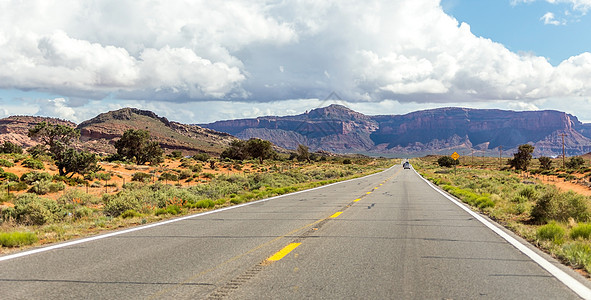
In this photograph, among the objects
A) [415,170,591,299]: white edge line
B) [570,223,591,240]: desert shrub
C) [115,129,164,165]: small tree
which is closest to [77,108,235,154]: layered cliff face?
[115,129,164,165]: small tree

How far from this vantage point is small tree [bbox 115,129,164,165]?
2276 inches

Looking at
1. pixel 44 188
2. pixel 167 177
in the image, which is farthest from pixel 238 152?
pixel 44 188

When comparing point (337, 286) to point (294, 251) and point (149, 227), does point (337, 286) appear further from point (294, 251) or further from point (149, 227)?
point (149, 227)

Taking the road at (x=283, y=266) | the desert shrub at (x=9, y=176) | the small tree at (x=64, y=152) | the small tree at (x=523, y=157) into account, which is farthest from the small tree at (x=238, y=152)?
the road at (x=283, y=266)

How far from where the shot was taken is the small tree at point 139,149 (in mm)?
57812

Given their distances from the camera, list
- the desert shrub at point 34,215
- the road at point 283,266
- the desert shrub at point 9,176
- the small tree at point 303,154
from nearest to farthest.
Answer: the road at point 283,266
the desert shrub at point 34,215
the desert shrub at point 9,176
the small tree at point 303,154

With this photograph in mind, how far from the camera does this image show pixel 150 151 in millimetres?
58188

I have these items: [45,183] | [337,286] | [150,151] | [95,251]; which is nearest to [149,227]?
[95,251]

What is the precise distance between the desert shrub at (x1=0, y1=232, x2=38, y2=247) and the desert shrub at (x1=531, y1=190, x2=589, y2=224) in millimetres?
11805

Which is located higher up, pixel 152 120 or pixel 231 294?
pixel 152 120

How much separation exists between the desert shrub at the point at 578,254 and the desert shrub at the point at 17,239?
9.15 m

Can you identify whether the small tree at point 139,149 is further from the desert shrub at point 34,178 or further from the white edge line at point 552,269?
the white edge line at point 552,269

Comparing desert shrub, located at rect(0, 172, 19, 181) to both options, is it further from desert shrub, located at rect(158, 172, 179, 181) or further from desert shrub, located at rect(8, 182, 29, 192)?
desert shrub, located at rect(158, 172, 179, 181)

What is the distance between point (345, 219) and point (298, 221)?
137cm
